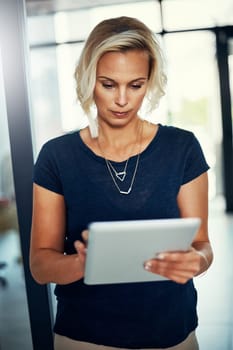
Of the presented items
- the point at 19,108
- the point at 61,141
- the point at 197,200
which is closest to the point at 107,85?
the point at 61,141

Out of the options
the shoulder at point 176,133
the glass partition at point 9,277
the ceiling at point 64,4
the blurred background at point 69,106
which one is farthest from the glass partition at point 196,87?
the shoulder at point 176,133

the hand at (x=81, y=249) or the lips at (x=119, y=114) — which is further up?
the lips at (x=119, y=114)

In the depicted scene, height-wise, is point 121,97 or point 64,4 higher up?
→ point 64,4

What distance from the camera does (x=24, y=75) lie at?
4.80 ft

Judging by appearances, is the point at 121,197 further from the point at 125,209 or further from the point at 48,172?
the point at 48,172

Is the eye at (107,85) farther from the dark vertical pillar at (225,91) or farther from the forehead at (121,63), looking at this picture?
the dark vertical pillar at (225,91)

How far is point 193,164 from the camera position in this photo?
93 centimetres

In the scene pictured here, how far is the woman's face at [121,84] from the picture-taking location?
886 mm

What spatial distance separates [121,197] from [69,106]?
3003 mm

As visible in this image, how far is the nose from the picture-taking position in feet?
2.92

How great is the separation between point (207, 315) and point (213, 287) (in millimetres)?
392

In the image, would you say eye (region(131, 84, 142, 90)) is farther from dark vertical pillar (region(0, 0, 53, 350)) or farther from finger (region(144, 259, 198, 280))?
dark vertical pillar (region(0, 0, 53, 350))

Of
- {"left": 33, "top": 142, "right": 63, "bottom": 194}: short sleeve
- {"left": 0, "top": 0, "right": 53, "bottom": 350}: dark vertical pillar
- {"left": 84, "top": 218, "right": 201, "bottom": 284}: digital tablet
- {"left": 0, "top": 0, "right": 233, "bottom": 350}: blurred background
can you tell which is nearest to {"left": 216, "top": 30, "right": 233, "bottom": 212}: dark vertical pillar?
{"left": 0, "top": 0, "right": 233, "bottom": 350}: blurred background

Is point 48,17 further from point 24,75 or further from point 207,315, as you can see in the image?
point 207,315
